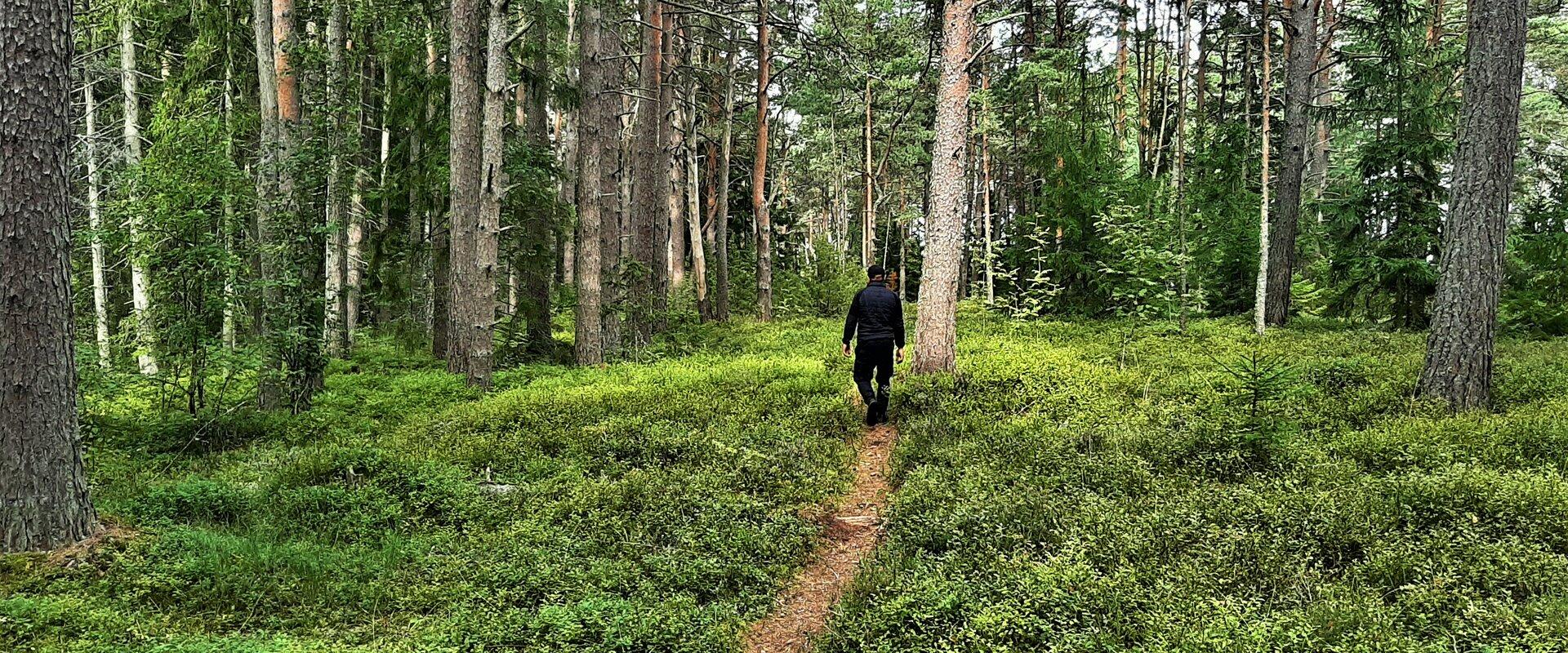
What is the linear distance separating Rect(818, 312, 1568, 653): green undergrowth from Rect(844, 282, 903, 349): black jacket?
101cm

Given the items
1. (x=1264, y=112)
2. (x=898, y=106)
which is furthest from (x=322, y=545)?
(x=898, y=106)

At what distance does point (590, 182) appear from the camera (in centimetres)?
1318

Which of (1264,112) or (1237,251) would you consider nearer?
(1264,112)

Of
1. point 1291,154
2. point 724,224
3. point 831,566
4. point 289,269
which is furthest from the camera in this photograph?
point 724,224

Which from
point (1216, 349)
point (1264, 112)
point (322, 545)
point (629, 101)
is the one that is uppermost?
point (629, 101)

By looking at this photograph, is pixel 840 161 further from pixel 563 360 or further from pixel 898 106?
pixel 563 360

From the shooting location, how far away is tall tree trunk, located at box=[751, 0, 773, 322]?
18562mm

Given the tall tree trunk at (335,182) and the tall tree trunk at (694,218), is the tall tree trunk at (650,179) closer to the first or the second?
the tall tree trunk at (694,218)

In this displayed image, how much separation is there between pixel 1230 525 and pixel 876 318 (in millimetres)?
4609

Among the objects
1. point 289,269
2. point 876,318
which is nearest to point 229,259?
point 289,269

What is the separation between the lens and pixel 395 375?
41.3ft

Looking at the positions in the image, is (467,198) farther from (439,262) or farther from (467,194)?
(439,262)

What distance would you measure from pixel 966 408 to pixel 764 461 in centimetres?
284

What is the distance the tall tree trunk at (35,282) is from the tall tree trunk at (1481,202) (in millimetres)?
12115
